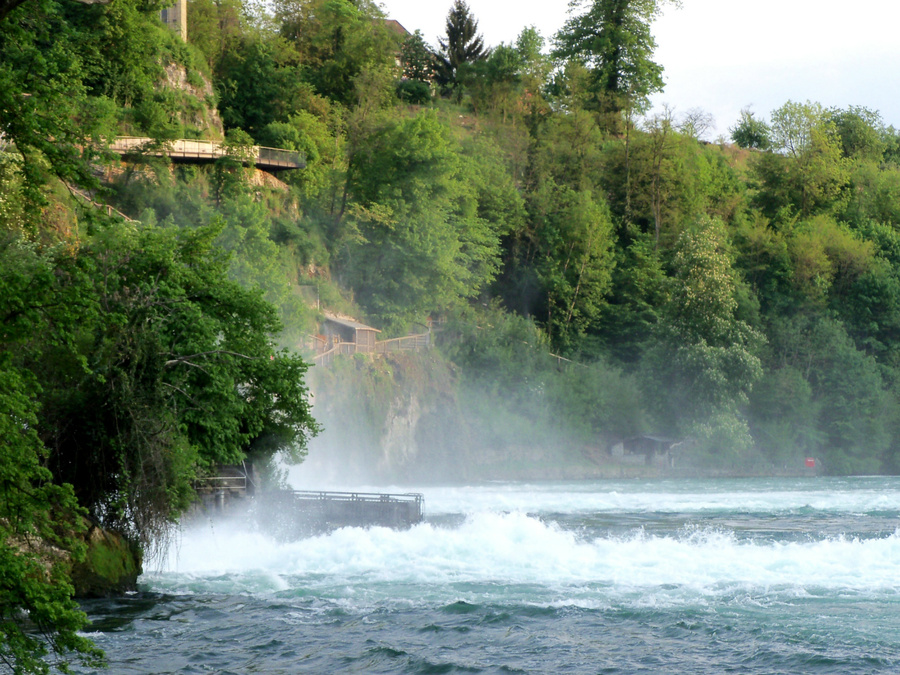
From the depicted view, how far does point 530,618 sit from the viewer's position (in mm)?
19250

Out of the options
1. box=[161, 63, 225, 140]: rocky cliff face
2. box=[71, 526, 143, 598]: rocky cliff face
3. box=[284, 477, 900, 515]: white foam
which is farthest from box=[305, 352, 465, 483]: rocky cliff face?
box=[71, 526, 143, 598]: rocky cliff face

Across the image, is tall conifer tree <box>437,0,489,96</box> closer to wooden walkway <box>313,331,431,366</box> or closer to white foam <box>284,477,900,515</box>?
wooden walkway <box>313,331,431,366</box>

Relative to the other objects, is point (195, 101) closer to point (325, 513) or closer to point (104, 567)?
point (325, 513)

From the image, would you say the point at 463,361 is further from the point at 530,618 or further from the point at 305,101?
the point at 530,618

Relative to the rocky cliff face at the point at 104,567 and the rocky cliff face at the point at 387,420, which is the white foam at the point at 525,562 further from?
the rocky cliff face at the point at 387,420

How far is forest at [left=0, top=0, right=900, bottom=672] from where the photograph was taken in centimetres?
5228

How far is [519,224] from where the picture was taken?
73.1 metres

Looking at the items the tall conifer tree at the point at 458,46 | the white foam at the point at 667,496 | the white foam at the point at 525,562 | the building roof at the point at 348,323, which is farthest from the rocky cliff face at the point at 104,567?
the tall conifer tree at the point at 458,46

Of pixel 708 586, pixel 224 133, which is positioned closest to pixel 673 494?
pixel 708 586

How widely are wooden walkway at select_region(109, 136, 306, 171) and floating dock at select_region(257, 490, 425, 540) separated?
27115 millimetres

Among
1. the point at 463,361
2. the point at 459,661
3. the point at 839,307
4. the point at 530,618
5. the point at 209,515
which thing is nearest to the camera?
the point at 459,661

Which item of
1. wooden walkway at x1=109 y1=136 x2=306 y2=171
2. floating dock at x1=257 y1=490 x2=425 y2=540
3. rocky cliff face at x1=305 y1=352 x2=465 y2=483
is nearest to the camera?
floating dock at x1=257 y1=490 x2=425 y2=540

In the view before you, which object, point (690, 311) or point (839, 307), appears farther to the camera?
point (839, 307)

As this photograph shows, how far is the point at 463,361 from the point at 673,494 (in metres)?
21.0
